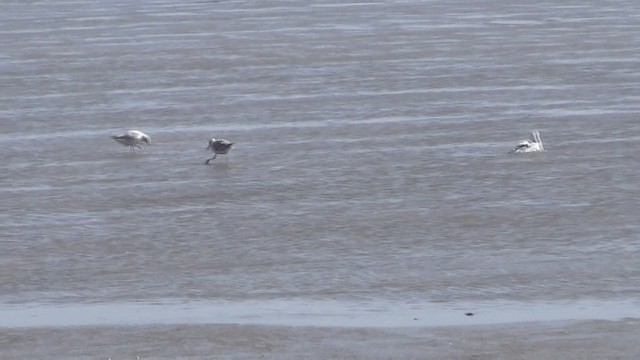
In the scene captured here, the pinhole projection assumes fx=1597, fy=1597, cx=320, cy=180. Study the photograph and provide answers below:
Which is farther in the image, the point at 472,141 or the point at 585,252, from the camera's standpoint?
the point at 472,141

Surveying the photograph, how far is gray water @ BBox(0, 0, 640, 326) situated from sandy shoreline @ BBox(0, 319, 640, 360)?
0.67 m

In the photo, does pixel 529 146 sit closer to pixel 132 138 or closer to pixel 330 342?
pixel 132 138

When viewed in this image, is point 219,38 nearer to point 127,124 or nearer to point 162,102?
point 162,102

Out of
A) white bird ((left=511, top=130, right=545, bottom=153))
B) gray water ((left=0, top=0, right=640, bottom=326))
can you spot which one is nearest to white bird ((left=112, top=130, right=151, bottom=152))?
gray water ((left=0, top=0, right=640, bottom=326))

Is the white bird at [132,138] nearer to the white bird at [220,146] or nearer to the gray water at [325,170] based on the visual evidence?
the gray water at [325,170]

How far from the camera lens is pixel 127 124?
18938 millimetres

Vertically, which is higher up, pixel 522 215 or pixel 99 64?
pixel 522 215

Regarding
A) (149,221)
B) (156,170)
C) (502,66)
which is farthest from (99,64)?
(149,221)

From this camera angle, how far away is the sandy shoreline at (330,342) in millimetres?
9000

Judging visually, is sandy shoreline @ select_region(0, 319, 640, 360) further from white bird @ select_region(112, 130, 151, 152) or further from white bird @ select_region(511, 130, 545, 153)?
white bird @ select_region(112, 130, 151, 152)

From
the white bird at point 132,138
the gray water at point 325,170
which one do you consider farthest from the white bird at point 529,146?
the white bird at point 132,138

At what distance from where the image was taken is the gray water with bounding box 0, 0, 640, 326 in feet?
36.1

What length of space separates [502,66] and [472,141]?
694 cm

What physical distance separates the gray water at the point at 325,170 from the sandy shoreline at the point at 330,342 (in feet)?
2.21
